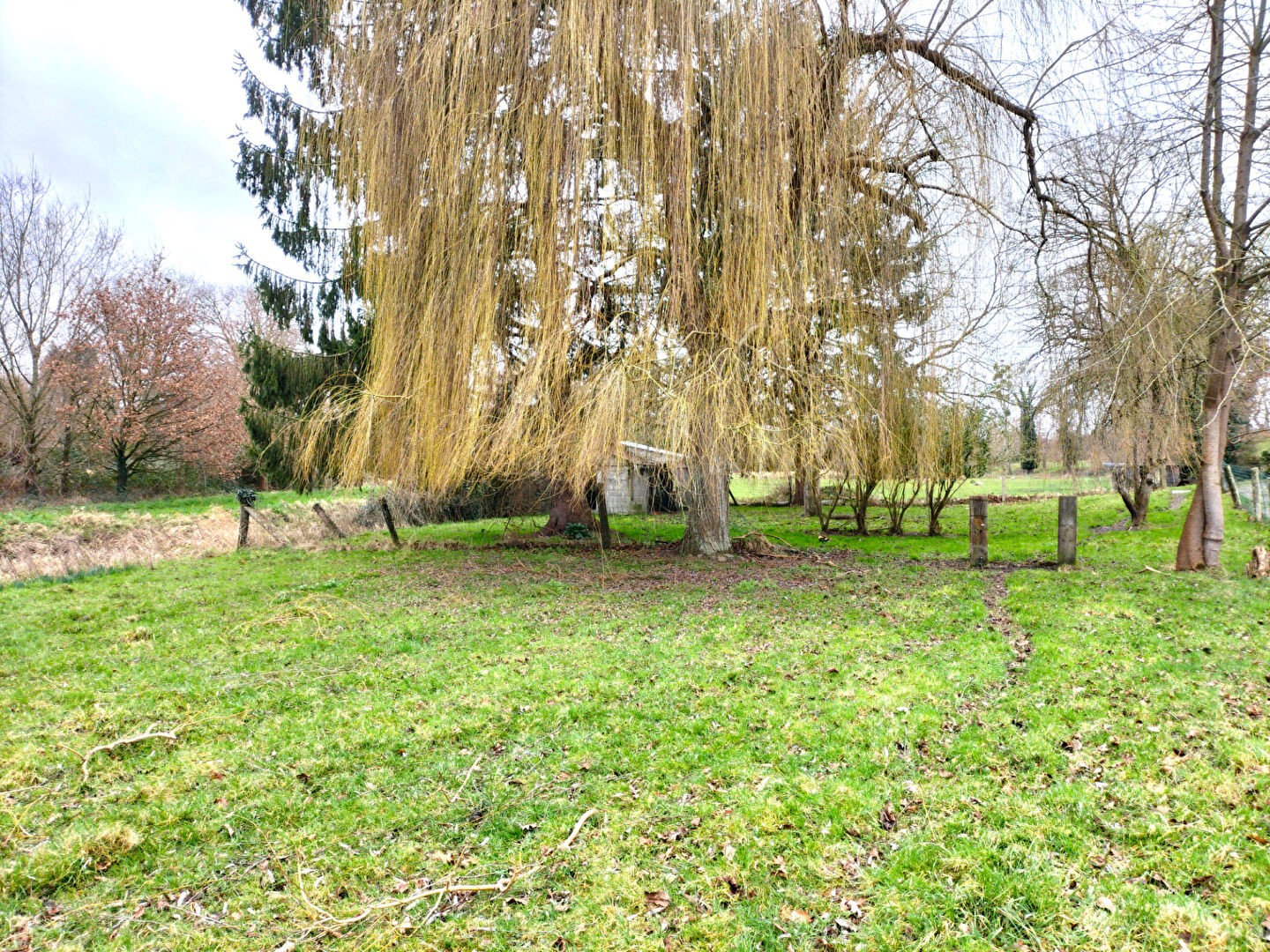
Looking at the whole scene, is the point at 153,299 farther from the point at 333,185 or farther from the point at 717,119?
the point at 717,119

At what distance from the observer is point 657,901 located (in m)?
1.93

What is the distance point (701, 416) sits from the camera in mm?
5320

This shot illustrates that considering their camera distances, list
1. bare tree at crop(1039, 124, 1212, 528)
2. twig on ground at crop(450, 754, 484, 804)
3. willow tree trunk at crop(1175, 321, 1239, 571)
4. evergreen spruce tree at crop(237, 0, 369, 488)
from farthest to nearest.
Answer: evergreen spruce tree at crop(237, 0, 369, 488)
willow tree trunk at crop(1175, 321, 1239, 571)
bare tree at crop(1039, 124, 1212, 528)
twig on ground at crop(450, 754, 484, 804)

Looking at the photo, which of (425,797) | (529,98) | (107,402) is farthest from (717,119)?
(107,402)

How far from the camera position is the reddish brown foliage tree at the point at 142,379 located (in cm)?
1548

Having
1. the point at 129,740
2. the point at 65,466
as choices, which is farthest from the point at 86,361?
the point at 129,740

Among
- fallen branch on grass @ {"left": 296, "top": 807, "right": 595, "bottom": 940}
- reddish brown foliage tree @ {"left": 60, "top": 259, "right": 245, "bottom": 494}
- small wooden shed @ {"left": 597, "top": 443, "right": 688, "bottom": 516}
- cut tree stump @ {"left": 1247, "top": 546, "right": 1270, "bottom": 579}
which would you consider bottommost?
fallen branch on grass @ {"left": 296, "top": 807, "right": 595, "bottom": 940}

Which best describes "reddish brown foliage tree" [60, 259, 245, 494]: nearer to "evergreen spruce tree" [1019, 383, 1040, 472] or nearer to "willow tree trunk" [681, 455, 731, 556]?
"willow tree trunk" [681, 455, 731, 556]

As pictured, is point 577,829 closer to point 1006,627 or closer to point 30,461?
point 1006,627

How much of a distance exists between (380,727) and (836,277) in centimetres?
493

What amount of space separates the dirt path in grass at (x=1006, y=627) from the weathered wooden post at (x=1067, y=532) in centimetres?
78

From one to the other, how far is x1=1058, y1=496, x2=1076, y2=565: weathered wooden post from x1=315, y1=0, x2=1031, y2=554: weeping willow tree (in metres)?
2.96

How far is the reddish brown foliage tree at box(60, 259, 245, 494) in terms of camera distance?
1548 cm

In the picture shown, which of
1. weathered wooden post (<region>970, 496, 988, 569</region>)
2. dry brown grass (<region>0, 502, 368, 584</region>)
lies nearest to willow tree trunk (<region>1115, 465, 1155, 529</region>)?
weathered wooden post (<region>970, 496, 988, 569</region>)
